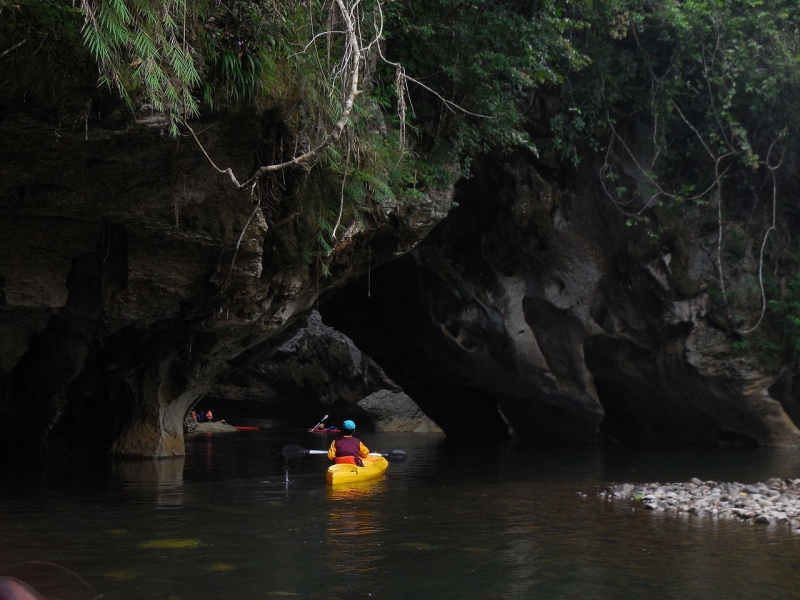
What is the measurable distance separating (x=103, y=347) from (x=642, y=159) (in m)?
12.1

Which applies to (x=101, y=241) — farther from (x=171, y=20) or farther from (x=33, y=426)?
(x=33, y=426)

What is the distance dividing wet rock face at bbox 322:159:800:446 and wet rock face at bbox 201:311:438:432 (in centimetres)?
999

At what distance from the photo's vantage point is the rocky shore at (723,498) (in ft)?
27.9

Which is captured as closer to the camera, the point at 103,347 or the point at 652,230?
the point at 103,347

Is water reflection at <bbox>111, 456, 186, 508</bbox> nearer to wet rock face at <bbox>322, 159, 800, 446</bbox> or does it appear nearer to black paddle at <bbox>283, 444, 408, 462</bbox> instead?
black paddle at <bbox>283, 444, 408, 462</bbox>

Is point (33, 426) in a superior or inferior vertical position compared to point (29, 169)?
inferior

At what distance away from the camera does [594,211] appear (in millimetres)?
18469

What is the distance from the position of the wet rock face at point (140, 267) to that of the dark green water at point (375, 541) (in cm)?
245

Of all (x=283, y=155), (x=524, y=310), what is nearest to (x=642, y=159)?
(x=524, y=310)

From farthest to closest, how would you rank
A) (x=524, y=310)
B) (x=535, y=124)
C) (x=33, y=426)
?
1. (x=524, y=310)
2. (x=535, y=124)
3. (x=33, y=426)

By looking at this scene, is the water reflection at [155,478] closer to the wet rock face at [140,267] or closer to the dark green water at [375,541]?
the dark green water at [375,541]

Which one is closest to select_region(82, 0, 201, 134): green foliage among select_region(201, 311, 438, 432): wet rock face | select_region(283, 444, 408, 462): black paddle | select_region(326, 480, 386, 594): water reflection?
select_region(326, 480, 386, 594): water reflection

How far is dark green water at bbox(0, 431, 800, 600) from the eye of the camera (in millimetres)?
5492

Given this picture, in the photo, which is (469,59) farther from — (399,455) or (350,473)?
(399,455)
